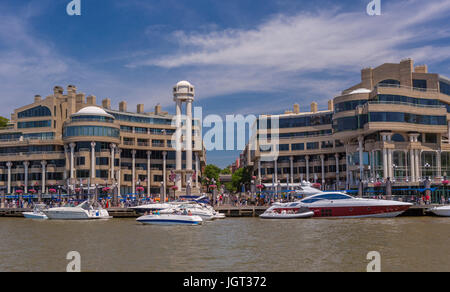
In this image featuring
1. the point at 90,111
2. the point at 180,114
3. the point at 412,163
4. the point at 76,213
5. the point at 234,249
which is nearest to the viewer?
the point at 234,249

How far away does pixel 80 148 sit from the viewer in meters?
111

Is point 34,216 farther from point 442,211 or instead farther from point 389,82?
point 389,82

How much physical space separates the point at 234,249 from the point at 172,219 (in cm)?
2504

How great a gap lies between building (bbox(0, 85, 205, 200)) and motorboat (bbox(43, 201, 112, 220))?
91.6 ft

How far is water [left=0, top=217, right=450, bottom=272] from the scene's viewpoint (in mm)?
29828

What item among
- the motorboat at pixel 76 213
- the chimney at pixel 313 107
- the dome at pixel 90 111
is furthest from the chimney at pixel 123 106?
the motorboat at pixel 76 213

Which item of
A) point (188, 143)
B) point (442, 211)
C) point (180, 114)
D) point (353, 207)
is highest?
point (180, 114)

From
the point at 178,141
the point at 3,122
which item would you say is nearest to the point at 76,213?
the point at 178,141

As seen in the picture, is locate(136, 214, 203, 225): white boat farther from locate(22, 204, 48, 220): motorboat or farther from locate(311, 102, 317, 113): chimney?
locate(311, 102, 317, 113): chimney

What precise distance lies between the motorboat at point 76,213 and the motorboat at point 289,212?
25.2m

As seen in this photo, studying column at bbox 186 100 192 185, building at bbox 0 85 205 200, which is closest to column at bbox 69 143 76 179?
building at bbox 0 85 205 200

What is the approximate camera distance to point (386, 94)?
9288cm
